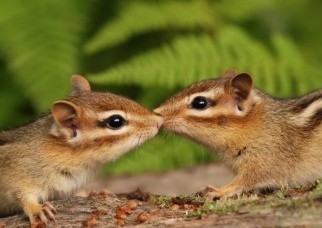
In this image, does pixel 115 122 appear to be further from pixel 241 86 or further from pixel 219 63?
pixel 219 63

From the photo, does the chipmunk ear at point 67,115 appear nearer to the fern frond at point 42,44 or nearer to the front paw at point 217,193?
the front paw at point 217,193

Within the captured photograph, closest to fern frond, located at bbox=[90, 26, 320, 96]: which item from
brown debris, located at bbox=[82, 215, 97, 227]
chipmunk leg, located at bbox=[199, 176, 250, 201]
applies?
chipmunk leg, located at bbox=[199, 176, 250, 201]

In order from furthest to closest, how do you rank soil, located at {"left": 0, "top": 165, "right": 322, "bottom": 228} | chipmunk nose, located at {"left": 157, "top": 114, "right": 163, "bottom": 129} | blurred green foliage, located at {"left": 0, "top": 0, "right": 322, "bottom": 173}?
blurred green foliage, located at {"left": 0, "top": 0, "right": 322, "bottom": 173}, chipmunk nose, located at {"left": 157, "top": 114, "right": 163, "bottom": 129}, soil, located at {"left": 0, "top": 165, "right": 322, "bottom": 228}

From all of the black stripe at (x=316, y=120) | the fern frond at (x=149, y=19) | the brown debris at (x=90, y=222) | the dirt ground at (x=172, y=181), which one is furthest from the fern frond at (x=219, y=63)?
the brown debris at (x=90, y=222)

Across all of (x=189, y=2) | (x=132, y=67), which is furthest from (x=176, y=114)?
(x=189, y=2)

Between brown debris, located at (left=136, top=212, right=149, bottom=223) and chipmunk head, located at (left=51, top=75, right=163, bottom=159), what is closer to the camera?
brown debris, located at (left=136, top=212, right=149, bottom=223)

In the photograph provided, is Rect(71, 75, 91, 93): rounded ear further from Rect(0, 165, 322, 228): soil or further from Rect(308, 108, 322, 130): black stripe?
Rect(308, 108, 322, 130): black stripe
